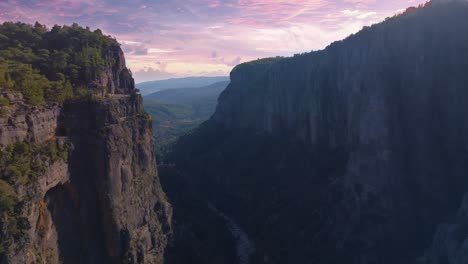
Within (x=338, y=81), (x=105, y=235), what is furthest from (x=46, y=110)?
(x=338, y=81)

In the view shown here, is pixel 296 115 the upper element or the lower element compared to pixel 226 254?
upper

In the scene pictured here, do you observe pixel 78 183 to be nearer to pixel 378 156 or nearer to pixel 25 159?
pixel 25 159

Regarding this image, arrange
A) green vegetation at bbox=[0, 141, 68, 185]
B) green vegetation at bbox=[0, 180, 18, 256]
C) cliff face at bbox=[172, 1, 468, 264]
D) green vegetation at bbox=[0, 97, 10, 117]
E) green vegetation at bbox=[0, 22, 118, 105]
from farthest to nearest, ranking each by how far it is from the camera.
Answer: cliff face at bbox=[172, 1, 468, 264] → green vegetation at bbox=[0, 22, 118, 105] → green vegetation at bbox=[0, 97, 10, 117] → green vegetation at bbox=[0, 141, 68, 185] → green vegetation at bbox=[0, 180, 18, 256]

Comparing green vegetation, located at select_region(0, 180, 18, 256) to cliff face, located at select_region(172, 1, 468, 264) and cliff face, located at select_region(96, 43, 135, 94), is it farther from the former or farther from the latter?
cliff face, located at select_region(172, 1, 468, 264)

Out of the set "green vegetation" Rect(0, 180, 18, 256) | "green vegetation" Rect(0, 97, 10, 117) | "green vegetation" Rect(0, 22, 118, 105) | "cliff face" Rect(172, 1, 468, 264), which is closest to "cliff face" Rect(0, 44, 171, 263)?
"green vegetation" Rect(0, 180, 18, 256)

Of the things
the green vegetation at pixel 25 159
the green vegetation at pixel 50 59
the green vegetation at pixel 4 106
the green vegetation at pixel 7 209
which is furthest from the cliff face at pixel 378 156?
the green vegetation at pixel 4 106

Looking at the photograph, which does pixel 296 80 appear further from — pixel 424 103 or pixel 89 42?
pixel 89 42

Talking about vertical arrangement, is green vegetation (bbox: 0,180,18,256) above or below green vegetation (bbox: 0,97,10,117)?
below
